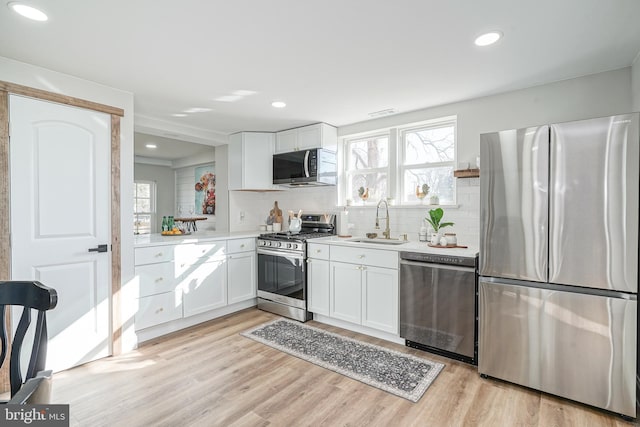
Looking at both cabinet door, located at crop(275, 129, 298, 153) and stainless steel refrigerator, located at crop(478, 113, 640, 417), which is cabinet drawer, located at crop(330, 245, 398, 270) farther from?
cabinet door, located at crop(275, 129, 298, 153)

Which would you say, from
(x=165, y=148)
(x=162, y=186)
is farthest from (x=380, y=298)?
(x=162, y=186)

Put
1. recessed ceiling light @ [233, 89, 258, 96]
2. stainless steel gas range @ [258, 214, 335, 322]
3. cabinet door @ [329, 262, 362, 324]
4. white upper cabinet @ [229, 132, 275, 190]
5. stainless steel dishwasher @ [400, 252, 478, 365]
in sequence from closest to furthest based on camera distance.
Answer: stainless steel dishwasher @ [400, 252, 478, 365] → recessed ceiling light @ [233, 89, 258, 96] → cabinet door @ [329, 262, 362, 324] → stainless steel gas range @ [258, 214, 335, 322] → white upper cabinet @ [229, 132, 275, 190]

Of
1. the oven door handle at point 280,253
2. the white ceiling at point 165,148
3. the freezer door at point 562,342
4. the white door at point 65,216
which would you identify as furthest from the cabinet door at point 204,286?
the freezer door at point 562,342

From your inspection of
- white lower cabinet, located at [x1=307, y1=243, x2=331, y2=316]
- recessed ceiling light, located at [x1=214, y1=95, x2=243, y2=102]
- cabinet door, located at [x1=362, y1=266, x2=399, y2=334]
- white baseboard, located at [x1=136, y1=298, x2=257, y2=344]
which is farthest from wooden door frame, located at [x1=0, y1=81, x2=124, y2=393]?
cabinet door, located at [x1=362, y1=266, x2=399, y2=334]

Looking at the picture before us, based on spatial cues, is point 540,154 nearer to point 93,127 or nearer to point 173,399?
point 173,399

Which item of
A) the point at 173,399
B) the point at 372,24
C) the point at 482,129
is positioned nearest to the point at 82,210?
the point at 173,399

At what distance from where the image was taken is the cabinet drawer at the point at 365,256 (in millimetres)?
3076

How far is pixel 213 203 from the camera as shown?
5699 mm

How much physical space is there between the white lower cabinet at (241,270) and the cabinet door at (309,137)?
1412 mm

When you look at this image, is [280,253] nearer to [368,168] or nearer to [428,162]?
[368,168]

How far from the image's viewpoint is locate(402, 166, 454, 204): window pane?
347 centimetres

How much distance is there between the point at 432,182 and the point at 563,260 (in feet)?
5.33

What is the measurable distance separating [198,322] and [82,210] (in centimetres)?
169

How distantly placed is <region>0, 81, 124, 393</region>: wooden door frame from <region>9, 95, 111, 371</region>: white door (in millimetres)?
Result: 33
